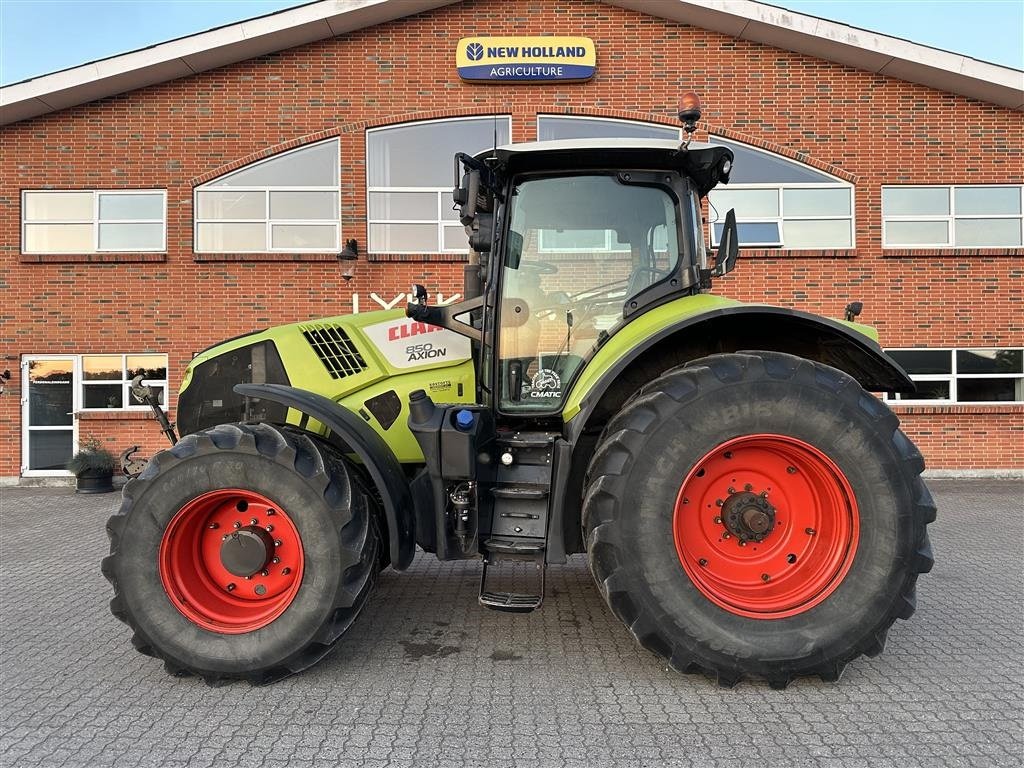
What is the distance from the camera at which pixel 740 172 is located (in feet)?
29.8

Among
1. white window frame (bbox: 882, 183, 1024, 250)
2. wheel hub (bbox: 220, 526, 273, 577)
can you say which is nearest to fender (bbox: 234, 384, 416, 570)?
wheel hub (bbox: 220, 526, 273, 577)

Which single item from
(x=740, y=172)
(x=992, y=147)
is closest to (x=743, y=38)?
(x=740, y=172)

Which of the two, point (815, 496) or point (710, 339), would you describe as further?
point (710, 339)

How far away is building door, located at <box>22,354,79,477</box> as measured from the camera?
893 cm

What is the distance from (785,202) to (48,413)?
1106cm

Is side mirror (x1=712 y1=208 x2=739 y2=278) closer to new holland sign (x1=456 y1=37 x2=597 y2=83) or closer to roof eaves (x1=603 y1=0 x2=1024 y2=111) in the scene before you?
new holland sign (x1=456 y1=37 x2=597 y2=83)

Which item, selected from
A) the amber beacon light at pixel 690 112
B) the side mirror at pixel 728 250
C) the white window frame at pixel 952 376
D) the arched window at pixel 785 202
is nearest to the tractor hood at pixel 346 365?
the side mirror at pixel 728 250

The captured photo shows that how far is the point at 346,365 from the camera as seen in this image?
344cm

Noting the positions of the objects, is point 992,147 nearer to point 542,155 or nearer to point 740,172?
point 740,172

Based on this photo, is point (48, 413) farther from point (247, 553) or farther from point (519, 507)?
point (519, 507)

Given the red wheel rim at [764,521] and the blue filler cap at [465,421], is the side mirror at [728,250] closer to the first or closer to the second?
the red wheel rim at [764,521]

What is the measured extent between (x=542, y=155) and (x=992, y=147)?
29.9 ft

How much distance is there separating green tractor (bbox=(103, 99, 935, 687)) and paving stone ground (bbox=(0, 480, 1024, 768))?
19 centimetres

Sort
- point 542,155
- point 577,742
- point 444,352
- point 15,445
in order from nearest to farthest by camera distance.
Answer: point 577,742 < point 542,155 < point 444,352 < point 15,445
